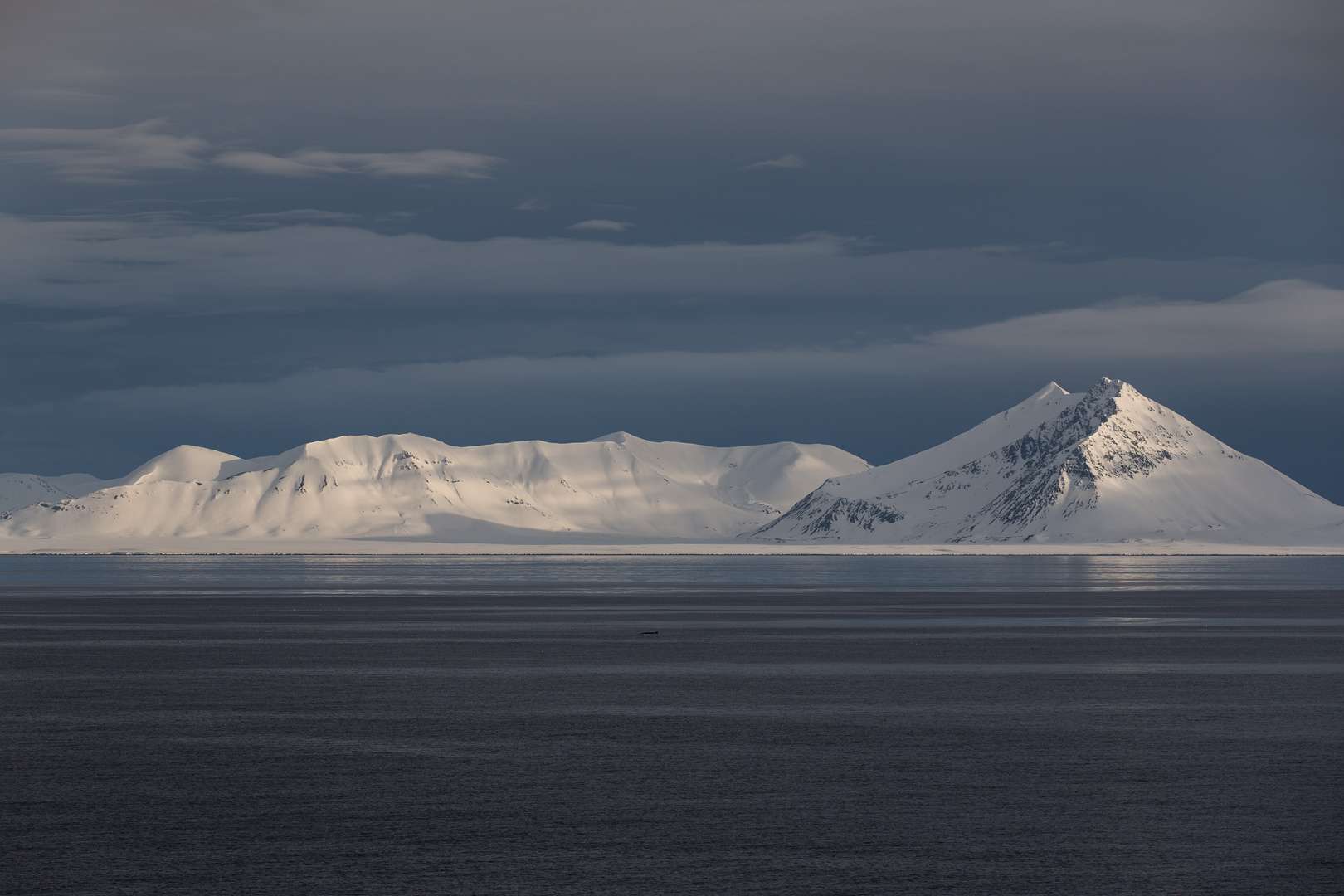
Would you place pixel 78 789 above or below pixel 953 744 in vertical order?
above

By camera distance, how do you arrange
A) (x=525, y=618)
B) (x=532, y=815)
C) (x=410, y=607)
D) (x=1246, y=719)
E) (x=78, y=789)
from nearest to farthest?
→ (x=532, y=815) < (x=78, y=789) < (x=1246, y=719) < (x=525, y=618) < (x=410, y=607)

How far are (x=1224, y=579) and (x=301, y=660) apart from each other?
5138 inches

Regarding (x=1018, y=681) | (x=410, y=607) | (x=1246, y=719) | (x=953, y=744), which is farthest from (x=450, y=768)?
(x=410, y=607)

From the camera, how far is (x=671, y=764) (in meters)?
25.6

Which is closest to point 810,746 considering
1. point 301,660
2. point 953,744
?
point 953,744

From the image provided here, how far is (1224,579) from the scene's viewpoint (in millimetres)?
156375

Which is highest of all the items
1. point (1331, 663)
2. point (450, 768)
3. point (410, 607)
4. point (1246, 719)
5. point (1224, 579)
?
point (450, 768)

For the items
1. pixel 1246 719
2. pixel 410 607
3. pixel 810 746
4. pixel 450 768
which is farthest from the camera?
pixel 410 607

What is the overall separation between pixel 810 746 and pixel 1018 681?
1452 centimetres

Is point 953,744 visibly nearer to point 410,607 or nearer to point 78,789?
point 78,789

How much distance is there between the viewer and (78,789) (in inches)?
904

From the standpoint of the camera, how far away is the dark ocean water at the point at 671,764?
18.0 metres

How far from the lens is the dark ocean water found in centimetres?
1800

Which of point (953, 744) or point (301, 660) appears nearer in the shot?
point (953, 744)
